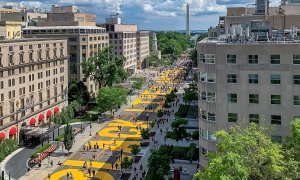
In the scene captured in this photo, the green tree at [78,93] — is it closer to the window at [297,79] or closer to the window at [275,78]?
the window at [275,78]

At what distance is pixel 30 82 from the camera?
8712 centimetres

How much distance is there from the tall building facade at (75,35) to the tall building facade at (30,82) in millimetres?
12161

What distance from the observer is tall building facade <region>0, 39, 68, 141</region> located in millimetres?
77250

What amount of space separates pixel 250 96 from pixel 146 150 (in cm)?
3357

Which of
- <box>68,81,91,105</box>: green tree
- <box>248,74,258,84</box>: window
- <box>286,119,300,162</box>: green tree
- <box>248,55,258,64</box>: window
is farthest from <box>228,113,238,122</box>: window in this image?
<box>68,81,91,105</box>: green tree

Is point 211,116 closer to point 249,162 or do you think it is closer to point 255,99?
point 255,99

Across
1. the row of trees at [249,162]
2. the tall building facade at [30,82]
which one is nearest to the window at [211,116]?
the row of trees at [249,162]

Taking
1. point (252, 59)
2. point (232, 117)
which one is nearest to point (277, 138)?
point (232, 117)

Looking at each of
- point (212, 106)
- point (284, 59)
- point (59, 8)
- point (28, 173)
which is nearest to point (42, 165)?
point (28, 173)

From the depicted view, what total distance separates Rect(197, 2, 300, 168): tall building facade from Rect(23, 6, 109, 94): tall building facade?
75413 millimetres

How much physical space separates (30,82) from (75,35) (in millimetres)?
34712

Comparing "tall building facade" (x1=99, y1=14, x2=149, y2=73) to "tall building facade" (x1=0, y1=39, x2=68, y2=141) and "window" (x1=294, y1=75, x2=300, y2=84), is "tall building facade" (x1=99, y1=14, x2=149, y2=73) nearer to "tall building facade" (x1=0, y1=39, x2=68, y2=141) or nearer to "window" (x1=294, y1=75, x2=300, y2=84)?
"tall building facade" (x1=0, y1=39, x2=68, y2=141)

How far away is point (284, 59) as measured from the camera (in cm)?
4328

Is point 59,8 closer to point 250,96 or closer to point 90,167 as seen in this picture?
point 90,167
